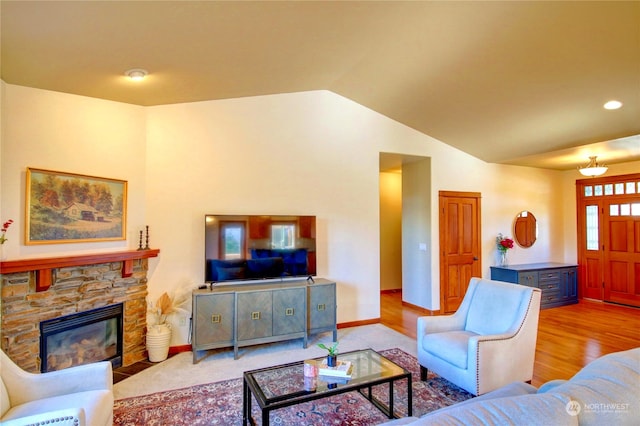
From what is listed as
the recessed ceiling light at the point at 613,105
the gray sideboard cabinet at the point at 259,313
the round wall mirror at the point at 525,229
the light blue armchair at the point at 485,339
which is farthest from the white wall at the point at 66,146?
the round wall mirror at the point at 525,229

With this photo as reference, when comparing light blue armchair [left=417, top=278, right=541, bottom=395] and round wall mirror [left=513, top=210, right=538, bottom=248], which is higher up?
round wall mirror [left=513, top=210, right=538, bottom=248]

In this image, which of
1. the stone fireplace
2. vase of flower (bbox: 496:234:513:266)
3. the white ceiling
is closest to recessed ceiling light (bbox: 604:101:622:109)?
the white ceiling

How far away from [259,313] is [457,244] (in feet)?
11.9

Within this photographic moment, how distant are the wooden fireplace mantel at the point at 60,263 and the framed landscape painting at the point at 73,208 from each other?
0.20 metres

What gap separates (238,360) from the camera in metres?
3.64

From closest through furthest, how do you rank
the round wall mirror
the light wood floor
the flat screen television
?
the light wood floor < the flat screen television < the round wall mirror

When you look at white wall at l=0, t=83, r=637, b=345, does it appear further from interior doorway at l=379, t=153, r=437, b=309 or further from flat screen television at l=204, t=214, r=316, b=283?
flat screen television at l=204, t=214, r=316, b=283

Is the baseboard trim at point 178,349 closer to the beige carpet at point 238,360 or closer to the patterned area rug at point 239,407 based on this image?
the beige carpet at point 238,360

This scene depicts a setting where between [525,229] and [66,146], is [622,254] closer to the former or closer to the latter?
[525,229]

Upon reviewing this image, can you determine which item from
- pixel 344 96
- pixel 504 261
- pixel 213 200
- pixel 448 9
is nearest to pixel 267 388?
pixel 213 200

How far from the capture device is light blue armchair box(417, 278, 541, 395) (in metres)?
2.60

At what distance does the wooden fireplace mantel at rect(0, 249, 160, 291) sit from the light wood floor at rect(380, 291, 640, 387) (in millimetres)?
3451

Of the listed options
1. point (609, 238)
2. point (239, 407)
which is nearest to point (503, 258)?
point (609, 238)

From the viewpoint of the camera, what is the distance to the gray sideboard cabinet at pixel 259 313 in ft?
11.9
